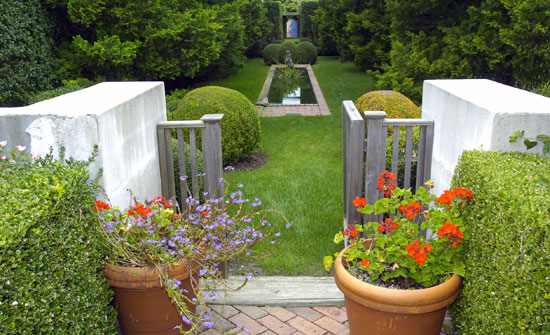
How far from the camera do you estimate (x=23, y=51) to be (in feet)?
24.7

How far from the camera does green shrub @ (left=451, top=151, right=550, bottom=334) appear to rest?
197 cm

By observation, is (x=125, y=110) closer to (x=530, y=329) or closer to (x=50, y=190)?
(x=50, y=190)

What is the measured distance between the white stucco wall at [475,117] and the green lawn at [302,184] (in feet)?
4.66

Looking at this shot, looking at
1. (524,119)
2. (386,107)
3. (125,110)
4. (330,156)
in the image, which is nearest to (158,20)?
(330,156)

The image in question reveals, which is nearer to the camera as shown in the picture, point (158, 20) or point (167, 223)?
point (167, 223)

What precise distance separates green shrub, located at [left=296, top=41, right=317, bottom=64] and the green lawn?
33.2 ft

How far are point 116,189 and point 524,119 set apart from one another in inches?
97.2

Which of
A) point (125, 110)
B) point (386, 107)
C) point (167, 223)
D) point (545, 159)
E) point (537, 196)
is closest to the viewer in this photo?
point (537, 196)

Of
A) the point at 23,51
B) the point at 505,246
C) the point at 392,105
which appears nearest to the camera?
the point at 505,246

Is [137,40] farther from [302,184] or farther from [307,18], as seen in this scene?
[307,18]

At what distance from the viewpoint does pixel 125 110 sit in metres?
3.31

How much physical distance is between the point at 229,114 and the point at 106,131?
4.28 metres

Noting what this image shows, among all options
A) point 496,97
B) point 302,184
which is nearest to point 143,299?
point 496,97

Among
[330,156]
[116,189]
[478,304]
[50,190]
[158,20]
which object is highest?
[158,20]
